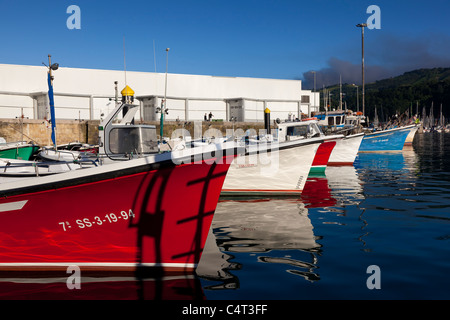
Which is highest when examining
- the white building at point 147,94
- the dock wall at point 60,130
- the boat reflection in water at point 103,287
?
the white building at point 147,94

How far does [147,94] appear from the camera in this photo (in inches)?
2336

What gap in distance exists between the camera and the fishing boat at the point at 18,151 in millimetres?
20281

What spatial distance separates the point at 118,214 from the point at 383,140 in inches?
1304

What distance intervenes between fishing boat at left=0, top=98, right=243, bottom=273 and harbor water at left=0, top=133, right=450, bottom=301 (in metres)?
0.35

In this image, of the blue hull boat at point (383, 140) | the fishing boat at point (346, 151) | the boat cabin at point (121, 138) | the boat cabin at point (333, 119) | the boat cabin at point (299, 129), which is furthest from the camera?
the boat cabin at point (333, 119)

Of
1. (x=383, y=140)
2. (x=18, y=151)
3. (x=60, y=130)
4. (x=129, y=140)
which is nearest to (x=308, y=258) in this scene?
(x=129, y=140)

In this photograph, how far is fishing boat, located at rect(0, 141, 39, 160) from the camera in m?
20.3

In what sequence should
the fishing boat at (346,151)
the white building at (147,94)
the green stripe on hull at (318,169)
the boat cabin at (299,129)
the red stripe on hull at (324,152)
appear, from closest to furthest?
the red stripe on hull at (324,152) < the green stripe on hull at (318,169) < the boat cabin at (299,129) < the fishing boat at (346,151) < the white building at (147,94)

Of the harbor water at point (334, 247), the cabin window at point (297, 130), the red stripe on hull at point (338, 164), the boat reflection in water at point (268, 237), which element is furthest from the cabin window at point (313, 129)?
the harbor water at point (334, 247)

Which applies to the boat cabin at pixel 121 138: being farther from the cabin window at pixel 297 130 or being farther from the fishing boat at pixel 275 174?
the cabin window at pixel 297 130

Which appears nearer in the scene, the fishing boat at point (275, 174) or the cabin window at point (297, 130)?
the fishing boat at point (275, 174)

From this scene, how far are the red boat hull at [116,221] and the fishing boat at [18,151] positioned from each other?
50.4 ft
